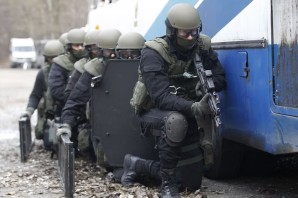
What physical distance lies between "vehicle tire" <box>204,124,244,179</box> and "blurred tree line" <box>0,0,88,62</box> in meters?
39.8

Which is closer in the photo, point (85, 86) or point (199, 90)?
point (199, 90)

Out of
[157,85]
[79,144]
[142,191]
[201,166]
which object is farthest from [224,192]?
[79,144]

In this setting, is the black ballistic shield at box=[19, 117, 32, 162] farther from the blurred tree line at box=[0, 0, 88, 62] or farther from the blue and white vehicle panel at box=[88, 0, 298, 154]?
the blurred tree line at box=[0, 0, 88, 62]

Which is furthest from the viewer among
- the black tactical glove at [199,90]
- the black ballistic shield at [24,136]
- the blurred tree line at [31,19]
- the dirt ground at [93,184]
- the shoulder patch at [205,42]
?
the blurred tree line at [31,19]

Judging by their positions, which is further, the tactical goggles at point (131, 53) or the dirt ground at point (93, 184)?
the tactical goggles at point (131, 53)

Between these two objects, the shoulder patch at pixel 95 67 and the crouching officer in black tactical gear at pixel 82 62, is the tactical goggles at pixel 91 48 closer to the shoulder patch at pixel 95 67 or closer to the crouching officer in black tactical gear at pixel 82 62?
the crouching officer in black tactical gear at pixel 82 62

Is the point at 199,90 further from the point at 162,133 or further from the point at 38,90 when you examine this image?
the point at 38,90

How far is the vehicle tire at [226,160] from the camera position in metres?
5.53

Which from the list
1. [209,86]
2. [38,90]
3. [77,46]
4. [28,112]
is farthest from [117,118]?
[38,90]

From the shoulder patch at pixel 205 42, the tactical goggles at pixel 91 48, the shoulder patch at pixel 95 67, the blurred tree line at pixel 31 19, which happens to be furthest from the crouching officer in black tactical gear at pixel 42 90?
the blurred tree line at pixel 31 19

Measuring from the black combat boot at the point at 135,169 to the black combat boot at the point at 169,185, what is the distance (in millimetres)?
369

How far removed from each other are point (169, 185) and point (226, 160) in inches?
37.5

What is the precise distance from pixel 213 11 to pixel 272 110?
4.09ft

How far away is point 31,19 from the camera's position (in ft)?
164
